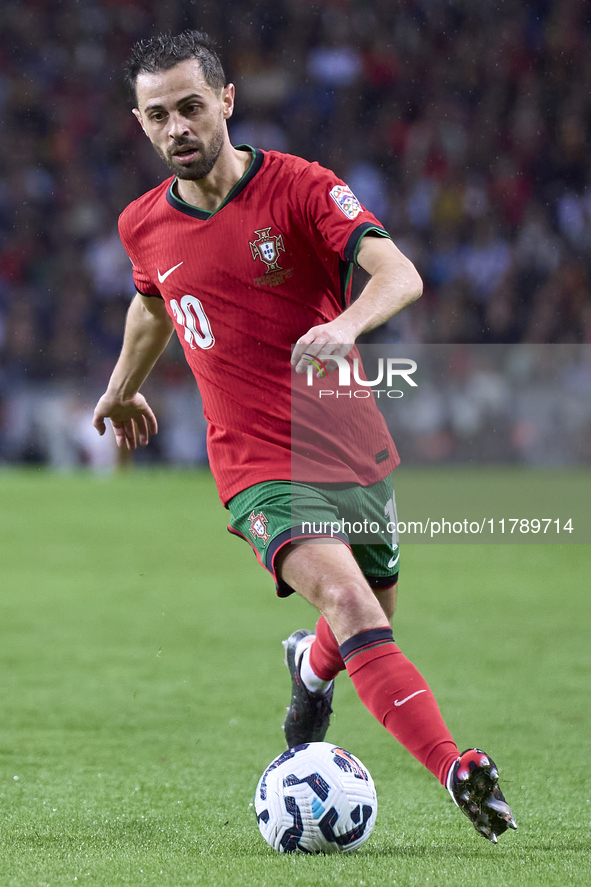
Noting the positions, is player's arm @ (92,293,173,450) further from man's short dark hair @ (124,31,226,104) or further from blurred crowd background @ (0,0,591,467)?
blurred crowd background @ (0,0,591,467)

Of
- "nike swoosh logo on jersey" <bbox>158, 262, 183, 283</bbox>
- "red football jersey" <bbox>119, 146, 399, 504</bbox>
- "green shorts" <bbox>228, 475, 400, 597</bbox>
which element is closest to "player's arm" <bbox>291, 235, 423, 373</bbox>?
"red football jersey" <bbox>119, 146, 399, 504</bbox>

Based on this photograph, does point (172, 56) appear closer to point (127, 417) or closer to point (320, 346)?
point (320, 346)

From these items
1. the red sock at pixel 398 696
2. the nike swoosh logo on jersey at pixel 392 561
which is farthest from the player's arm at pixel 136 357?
the red sock at pixel 398 696

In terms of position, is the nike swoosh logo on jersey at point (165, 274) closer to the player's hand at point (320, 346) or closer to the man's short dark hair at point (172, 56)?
the man's short dark hair at point (172, 56)

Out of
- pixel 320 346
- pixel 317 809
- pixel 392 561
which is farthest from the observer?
pixel 392 561

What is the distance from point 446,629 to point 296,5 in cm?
1444

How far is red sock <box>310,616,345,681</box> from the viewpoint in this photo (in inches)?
153

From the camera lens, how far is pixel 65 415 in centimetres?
1493

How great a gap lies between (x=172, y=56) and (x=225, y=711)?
2.77 meters

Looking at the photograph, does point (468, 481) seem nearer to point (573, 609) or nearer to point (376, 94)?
point (573, 609)

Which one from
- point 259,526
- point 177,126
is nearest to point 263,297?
point 177,126

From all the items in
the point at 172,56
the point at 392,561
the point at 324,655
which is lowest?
the point at 324,655

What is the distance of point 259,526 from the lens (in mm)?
3338

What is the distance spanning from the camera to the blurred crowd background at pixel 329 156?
1556 cm
